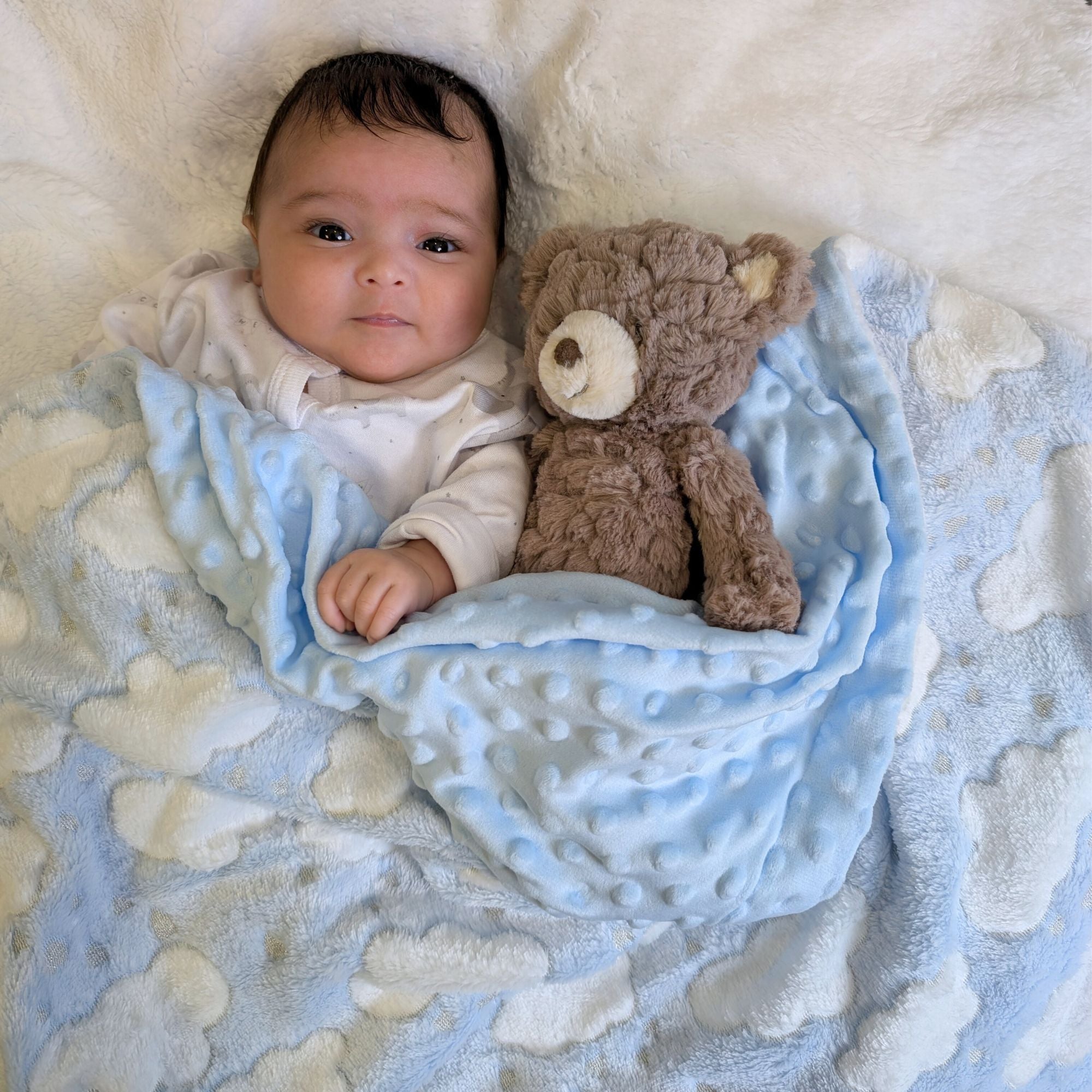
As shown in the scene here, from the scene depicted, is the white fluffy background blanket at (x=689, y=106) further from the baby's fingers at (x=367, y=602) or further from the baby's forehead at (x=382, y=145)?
the baby's fingers at (x=367, y=602)

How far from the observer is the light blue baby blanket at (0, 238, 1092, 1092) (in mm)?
892

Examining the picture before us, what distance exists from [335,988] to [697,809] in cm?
39

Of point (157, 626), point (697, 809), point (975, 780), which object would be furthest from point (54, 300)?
point (975, 780)

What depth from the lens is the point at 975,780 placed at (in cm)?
100

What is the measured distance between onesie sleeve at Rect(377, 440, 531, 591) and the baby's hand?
34mm

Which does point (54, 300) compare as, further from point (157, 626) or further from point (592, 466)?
point (592, 466)

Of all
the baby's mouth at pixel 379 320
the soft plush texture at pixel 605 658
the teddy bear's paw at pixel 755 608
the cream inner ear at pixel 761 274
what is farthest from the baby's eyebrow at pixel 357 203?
the teddy bear's paw at pixel 755 608

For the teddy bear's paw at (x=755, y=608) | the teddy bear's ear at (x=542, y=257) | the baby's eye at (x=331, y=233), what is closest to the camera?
the teddy bear's paw at (x=755, y=608)

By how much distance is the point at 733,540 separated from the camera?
0.89 m

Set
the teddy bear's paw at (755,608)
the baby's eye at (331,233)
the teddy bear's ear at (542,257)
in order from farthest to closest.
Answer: the baby's eye at (331,233), the teddy bear's ear at (542,257), the teddy bear's paw at (755,608)

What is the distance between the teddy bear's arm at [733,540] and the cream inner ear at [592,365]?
0.27 ft

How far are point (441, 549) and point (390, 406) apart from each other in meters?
0.21

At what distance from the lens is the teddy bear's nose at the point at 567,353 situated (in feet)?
2.92

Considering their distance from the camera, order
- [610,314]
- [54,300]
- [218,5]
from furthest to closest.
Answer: [54,300], [218,5], [610,314]
